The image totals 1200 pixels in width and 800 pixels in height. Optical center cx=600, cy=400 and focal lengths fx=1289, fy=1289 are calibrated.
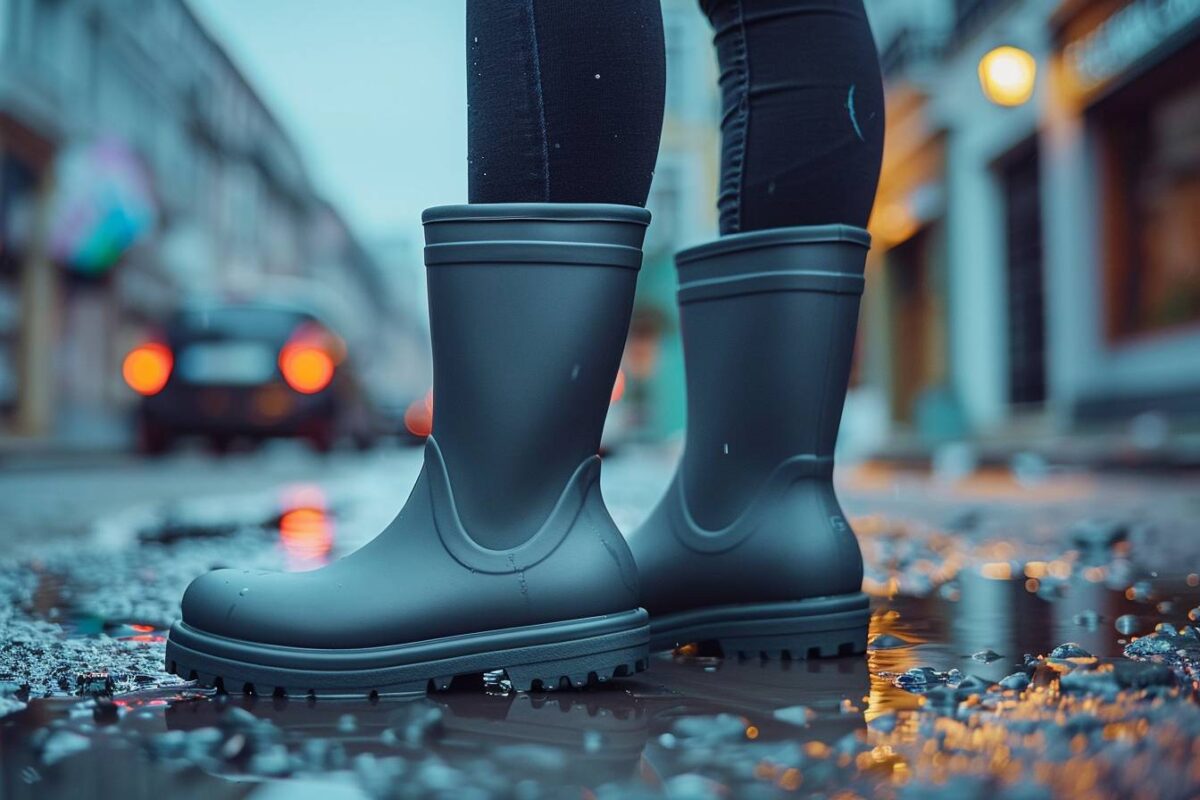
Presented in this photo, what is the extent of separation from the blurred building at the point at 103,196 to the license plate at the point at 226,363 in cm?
60

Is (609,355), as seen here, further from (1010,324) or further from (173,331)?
(1010,324)

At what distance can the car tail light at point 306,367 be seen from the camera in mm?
8398

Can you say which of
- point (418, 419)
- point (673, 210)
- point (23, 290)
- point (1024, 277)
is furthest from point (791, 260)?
point (673, 210)

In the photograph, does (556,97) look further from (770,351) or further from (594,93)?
(770,351)

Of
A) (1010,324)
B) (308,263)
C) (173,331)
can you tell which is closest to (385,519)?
(173,331)

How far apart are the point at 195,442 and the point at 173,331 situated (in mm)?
1458

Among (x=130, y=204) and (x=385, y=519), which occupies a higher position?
(x=130, y=204)

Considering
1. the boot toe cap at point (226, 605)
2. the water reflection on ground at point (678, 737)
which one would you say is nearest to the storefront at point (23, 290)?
the boot toe cap at point (226, 605)

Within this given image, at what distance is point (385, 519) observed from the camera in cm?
377

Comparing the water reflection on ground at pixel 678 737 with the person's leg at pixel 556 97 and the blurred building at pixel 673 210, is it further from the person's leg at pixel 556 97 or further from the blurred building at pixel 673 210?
the blurred building at pixel 673 210

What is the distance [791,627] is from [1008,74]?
7659mm

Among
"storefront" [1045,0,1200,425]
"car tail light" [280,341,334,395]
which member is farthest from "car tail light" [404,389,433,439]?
"storefront" [1045,0,1200,425]

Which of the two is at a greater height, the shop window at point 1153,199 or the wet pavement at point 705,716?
the shop window at point 1153,199

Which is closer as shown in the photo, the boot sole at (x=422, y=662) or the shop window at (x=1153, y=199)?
the boot sole at (x=422, y=662)
